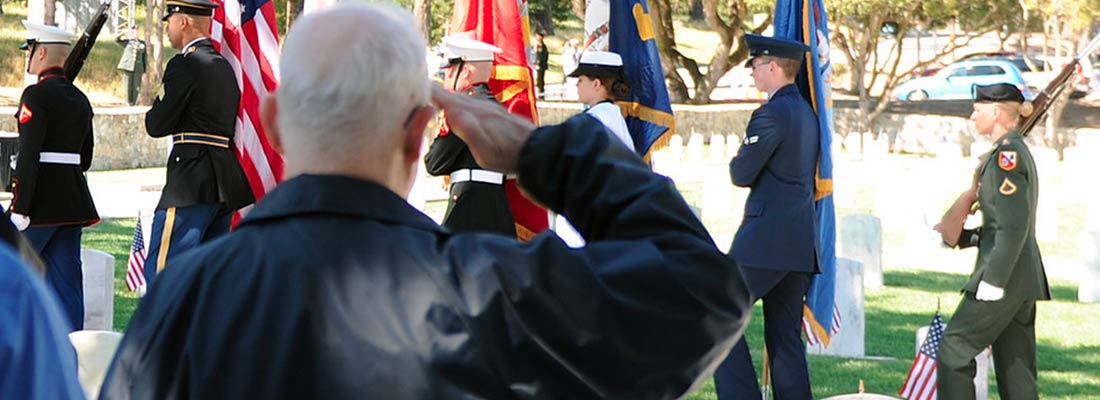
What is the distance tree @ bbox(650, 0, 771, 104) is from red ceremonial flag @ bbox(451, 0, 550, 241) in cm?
2475

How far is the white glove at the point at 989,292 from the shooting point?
267 inches

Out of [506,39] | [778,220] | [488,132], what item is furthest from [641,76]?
[488,132]

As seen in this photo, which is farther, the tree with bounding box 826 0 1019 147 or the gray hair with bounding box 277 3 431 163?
the tree with bounding box 826 0 1019 147

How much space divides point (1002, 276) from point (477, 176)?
2823mm

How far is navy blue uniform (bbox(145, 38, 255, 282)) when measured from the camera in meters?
8.36

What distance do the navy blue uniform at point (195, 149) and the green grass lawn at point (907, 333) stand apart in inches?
54.5

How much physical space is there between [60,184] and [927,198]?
45.2ft

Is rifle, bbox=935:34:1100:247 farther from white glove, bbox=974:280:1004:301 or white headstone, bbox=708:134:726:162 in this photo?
white headstone, bbox=708:134:726:162

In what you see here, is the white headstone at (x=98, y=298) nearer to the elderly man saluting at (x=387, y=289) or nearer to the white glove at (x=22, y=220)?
the white glove at (x=22, y=220)

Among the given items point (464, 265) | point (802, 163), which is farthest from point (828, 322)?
point (464, 265)

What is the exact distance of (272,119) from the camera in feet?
7.06

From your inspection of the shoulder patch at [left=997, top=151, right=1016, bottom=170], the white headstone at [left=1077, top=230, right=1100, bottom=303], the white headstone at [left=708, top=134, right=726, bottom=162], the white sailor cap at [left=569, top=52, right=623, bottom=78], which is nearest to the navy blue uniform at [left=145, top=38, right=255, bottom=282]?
the white sailor cap at [left=569, top=52, right=623, bottom=78]

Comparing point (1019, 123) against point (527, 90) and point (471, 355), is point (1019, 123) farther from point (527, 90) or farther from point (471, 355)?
point (471, 355)

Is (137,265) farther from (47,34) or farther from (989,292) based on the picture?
(989,292)
